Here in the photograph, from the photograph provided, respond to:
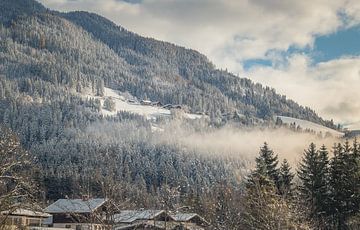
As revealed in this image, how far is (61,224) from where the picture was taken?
277 ft

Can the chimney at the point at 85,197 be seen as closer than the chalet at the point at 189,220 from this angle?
Yes

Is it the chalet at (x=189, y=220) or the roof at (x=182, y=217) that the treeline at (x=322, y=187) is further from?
the roof at (x=182, y=217)

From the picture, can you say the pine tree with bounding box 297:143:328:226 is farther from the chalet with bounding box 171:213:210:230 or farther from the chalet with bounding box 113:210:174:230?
the chalet with bounding box 171:213:210:230

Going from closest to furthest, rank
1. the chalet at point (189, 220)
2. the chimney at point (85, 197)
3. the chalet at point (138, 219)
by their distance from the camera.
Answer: the chimney at point (85, 197) → the chalet at point (138, 219) → the chalet at point (189, 220)

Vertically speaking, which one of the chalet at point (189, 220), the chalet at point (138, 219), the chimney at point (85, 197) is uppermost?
the chimney at point (85, 197)

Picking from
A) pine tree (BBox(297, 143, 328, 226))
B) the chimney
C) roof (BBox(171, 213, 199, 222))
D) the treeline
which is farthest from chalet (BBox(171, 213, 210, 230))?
the chimney

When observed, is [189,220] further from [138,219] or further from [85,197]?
[85,197]

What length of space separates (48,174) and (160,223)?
8063cm

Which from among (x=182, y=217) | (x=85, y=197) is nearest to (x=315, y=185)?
(x=182, y=217)

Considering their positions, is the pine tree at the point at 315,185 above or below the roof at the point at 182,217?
above

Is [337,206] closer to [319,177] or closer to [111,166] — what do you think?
[319,177]

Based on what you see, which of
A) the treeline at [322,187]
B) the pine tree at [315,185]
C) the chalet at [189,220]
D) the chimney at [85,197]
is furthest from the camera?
the chalet at [189,220]

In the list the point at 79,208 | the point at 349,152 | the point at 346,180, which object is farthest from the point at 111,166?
the point at 79,208

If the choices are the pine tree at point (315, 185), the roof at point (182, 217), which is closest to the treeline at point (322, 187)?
the pine tree at point (315, 185)
